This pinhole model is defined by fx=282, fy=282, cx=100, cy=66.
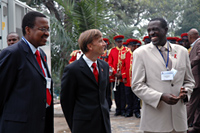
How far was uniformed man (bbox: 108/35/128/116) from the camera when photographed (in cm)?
854

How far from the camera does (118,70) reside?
863 cm

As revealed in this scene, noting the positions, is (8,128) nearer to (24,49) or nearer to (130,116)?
(24,49)

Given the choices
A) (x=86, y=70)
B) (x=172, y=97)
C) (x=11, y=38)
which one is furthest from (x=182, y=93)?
(x=11, y=38)

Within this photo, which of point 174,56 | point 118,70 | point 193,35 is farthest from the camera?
point 118,70

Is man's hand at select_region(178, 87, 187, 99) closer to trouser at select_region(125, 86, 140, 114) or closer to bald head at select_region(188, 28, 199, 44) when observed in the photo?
bald head at select_region(188, 28, 199, 44)

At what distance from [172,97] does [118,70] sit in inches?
217

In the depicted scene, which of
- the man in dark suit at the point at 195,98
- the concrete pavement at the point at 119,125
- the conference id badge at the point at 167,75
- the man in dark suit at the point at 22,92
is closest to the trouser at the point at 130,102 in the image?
the concrete pavement at the point at 119,125

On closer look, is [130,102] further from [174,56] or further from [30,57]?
[30,57]

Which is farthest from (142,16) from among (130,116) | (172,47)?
(172,47)

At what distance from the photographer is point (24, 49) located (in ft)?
9.28

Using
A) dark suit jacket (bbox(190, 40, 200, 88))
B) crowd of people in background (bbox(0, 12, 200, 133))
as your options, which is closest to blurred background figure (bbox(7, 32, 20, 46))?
crowd of people in background (bbox(0, 12, 200, 133))

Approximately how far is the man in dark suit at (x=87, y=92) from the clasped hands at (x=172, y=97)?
2.22 ft

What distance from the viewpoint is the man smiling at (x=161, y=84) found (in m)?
3.30

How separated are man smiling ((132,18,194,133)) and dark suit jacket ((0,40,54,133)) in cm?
126
